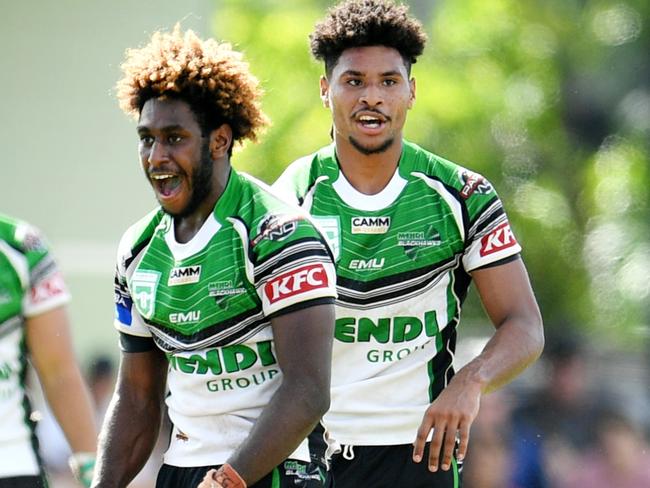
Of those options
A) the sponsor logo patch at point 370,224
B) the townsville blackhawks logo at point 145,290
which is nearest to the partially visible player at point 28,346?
the townsville blackhawks logo at point 145,290

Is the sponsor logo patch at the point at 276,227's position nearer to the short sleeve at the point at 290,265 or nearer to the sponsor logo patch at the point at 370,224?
the short sleeve at the point at 290,265

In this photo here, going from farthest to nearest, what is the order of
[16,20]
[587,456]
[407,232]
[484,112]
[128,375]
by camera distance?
[16,20] < [484,112] < [587,456] < [407,232] < [128,375]

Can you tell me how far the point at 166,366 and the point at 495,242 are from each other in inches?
51.9

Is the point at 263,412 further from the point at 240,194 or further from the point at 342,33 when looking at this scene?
the point at 342,33

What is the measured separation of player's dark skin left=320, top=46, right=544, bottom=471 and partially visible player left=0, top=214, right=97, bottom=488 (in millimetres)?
1256

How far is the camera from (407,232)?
18.7ft

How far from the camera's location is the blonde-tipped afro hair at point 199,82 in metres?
4.92

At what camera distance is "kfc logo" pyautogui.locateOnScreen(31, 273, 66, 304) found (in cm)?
531

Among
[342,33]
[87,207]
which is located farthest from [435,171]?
[87,207]

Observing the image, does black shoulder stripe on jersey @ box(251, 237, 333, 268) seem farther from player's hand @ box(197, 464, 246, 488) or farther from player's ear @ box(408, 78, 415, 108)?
player's ear @ box(408, 78, 415, 108)

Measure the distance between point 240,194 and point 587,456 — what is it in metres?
7.55

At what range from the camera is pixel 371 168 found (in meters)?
5.82

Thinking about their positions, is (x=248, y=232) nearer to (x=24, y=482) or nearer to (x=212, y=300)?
(x=212, y=300)

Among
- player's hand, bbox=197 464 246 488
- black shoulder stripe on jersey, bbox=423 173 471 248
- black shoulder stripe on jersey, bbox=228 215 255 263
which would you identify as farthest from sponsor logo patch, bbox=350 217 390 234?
player's hand, bbox=197 464 246 488
